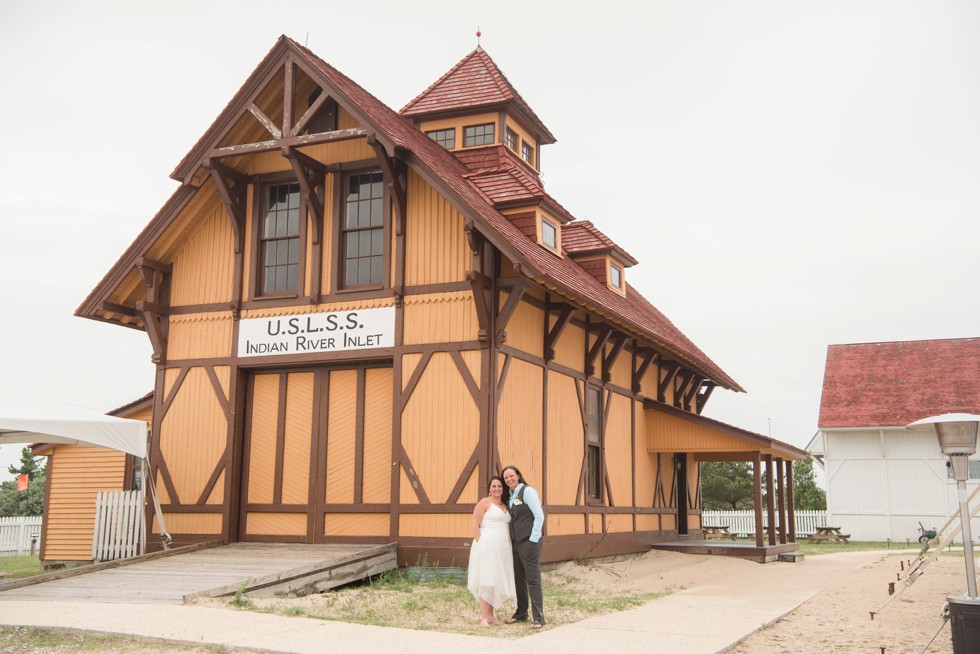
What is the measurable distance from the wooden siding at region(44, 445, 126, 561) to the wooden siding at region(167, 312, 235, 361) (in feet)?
18.5

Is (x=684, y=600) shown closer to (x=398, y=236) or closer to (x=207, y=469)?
(x=398, y=236)

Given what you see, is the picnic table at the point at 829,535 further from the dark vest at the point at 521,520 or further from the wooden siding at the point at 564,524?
the dark vest at the point at 521,520

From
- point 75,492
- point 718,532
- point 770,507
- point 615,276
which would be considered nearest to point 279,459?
point 75,492

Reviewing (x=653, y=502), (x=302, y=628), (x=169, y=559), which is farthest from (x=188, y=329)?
(x=653, y=502)

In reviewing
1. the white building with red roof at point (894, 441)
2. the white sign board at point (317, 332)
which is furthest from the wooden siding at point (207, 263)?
the white building with red roof at point (894, 441)

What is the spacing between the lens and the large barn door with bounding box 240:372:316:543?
51.1ft

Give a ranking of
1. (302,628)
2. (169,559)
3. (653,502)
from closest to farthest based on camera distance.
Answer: (302,628) < (169,559) < (653,502)

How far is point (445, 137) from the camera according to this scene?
70.1 feet

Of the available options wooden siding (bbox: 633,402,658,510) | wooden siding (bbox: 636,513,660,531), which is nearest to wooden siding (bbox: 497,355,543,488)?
wooden siding (bbox: 633,402,658,510)

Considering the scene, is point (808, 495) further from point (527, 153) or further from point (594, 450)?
point (594, 450)

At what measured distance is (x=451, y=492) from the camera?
14227 millimetres

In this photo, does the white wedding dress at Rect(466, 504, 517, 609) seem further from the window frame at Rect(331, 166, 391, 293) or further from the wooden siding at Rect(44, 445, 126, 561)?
the wooden siding at Rect(44, 445, 126, 561)

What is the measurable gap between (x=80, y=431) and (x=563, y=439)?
7.89 meters

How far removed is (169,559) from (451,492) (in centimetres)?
431
